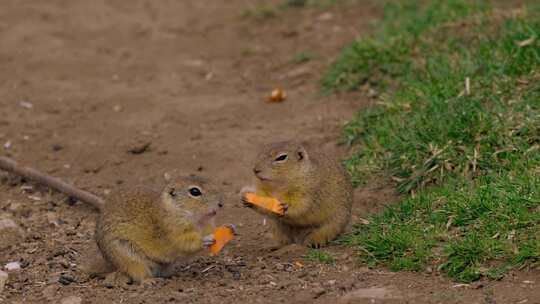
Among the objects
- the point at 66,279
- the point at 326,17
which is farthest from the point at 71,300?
the point at 326,17

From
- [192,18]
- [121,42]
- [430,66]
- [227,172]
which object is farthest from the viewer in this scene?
[192,18]

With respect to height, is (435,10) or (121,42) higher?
(435,10)

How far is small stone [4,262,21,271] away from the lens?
19.4ft

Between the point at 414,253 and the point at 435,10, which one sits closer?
the point at 414,253

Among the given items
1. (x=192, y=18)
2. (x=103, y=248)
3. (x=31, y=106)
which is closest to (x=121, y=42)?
(x=192, y=18)

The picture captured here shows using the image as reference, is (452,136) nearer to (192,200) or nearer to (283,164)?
(283,164)

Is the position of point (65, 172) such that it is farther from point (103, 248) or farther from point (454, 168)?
point (454, 168)

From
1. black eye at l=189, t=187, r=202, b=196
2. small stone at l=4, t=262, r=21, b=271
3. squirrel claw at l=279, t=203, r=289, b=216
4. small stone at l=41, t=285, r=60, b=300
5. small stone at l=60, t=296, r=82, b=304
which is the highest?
black eye at l=189, t=187, r=202, b=196

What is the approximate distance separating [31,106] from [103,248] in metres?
3.69

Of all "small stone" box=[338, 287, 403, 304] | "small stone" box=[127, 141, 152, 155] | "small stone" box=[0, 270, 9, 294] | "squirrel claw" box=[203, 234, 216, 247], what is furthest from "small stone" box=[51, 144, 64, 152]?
"small stone" box=[338, 287, 403, 304]

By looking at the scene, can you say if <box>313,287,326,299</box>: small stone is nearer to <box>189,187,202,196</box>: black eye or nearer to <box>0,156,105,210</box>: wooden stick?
<box>189,187,202,196</box>: black eye

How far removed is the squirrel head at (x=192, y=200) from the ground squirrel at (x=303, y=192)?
487 mm

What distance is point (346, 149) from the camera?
7.57 m

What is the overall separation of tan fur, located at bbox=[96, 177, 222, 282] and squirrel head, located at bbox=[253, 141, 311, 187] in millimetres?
536
